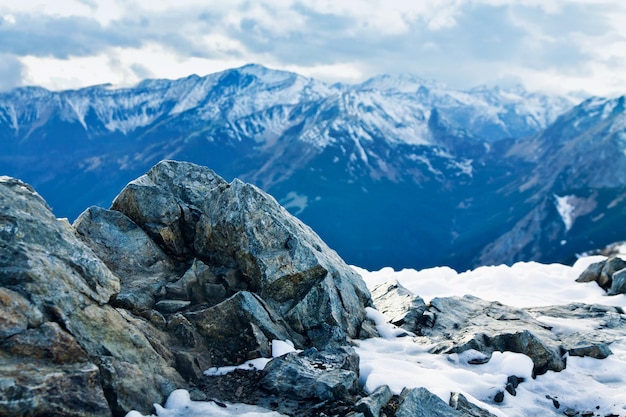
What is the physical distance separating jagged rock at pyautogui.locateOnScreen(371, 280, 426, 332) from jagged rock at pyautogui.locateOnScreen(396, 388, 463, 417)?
9293 mm

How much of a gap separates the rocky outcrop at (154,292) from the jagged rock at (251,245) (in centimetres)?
6

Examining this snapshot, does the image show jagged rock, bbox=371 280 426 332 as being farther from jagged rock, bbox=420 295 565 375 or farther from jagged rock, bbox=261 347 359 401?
jagged rock, bbox=261 347 359 401

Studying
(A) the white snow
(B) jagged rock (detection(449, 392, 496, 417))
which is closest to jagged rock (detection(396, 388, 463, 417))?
(B) jagged rock (detection(449, 392, 496, 417))

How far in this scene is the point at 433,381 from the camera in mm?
19312

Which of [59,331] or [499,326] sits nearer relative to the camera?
[59,331]

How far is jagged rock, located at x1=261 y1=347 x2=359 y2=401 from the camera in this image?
1736 cm

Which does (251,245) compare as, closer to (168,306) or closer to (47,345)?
(168,306)

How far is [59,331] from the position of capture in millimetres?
15789

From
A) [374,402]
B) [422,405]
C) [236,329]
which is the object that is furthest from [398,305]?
[374,402]

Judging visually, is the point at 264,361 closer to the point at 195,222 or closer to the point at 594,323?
the point at 195,222

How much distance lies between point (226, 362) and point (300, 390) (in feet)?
11.8

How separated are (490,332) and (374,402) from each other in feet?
33.5

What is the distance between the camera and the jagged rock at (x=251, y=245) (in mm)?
23734

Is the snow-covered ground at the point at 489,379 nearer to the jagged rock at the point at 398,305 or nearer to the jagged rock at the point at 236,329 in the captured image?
the jagged rock at the point at 236,329
